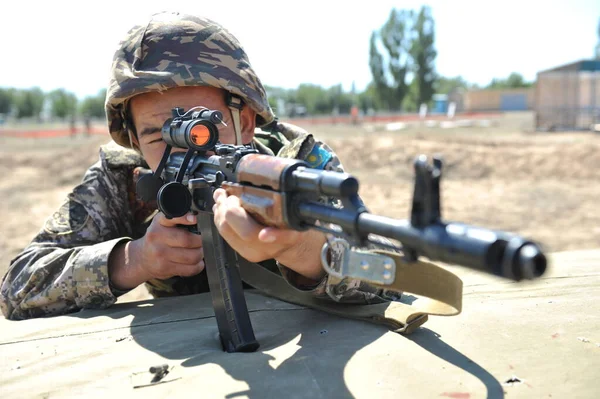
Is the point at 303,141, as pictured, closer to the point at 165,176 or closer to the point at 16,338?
the point at 165,176

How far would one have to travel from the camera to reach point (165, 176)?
238cm

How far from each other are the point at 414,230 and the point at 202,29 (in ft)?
6.31

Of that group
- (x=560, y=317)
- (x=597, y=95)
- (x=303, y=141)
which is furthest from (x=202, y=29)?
(x=597, y=95)

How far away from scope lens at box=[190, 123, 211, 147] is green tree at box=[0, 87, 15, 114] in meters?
94.3

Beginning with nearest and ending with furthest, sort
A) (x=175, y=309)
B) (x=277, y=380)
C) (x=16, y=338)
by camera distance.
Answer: (x=277, y=380) < (x=16, y=338) < (x=175, y=309)

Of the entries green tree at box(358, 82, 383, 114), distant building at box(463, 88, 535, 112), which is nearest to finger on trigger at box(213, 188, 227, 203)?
distant building at box(463, 88, 535, 112)

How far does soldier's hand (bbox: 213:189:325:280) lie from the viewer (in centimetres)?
165

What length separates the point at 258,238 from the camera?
1649 millimetres

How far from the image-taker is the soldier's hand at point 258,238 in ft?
5.42

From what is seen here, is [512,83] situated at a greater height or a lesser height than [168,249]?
greater

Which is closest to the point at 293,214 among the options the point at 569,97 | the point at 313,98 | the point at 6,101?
the point at 569,97

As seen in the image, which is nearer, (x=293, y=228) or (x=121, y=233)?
(x=293, y=228)

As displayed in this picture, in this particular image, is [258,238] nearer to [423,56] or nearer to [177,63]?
[177,63]

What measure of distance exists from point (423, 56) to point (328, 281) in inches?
2493
